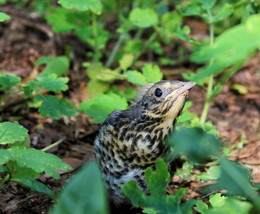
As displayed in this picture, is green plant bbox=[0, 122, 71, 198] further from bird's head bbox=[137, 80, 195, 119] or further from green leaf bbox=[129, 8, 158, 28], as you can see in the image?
green leaf bbox=[129, 8, 158, 28]

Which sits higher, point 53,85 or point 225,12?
point 225,12

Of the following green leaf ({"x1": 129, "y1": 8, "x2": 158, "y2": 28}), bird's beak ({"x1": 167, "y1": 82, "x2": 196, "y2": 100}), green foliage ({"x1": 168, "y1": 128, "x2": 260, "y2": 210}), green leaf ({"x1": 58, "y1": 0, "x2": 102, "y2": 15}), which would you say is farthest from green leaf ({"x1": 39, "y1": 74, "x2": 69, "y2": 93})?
green foliage ({"x1": 168, "y1": 128, "x2": 260, "y2": 210})

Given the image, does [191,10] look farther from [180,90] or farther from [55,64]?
[55,64]

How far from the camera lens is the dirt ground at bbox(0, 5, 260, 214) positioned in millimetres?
3992

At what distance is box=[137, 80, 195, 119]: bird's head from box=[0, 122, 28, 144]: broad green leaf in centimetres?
97

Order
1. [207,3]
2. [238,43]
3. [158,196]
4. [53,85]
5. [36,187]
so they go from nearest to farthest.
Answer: [238,43], [158,196], [36,187], [53,85], [207,3]

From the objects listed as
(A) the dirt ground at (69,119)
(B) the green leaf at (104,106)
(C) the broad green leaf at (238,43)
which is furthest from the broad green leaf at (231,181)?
(B) the green leaf at (104,106)

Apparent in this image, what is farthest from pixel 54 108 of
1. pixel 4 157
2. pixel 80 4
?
pixel 4 157

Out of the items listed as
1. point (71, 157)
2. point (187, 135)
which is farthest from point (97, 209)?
point (71, 157)

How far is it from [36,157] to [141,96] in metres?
1.24

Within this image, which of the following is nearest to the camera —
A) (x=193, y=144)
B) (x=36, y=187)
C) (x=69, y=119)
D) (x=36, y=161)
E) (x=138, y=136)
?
(x=193, y=144)

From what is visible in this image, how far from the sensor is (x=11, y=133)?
2984 mm

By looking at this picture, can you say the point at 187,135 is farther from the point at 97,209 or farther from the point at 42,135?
the point at 42,135

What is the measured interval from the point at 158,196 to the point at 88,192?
0.81 m
